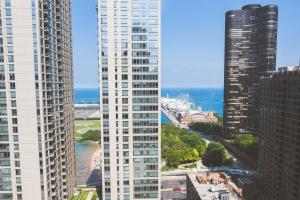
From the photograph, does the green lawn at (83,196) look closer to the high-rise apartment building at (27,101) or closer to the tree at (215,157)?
the high-rise apartment building at (27,101)

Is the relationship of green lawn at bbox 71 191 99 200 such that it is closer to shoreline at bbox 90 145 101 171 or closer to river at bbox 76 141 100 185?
river at bbox 76 141 100 185

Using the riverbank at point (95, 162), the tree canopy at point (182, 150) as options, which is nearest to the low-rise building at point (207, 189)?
the tree canopy at point (182, 150)

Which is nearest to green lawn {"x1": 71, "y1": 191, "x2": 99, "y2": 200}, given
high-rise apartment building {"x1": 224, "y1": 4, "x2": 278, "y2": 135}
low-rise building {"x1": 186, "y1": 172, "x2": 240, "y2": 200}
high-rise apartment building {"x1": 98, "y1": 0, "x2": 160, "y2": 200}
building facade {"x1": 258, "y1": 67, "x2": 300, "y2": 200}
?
high-rise apartment building {"x1": 98, "y1": 0, "x2": 160, "y2": 200}

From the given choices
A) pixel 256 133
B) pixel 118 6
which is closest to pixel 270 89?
pixel 118 6

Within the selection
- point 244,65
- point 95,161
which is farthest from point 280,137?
point 95,161

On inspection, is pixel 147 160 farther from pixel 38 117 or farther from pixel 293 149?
pixel 293 149

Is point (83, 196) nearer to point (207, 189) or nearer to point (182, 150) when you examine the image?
point (207, 189)
